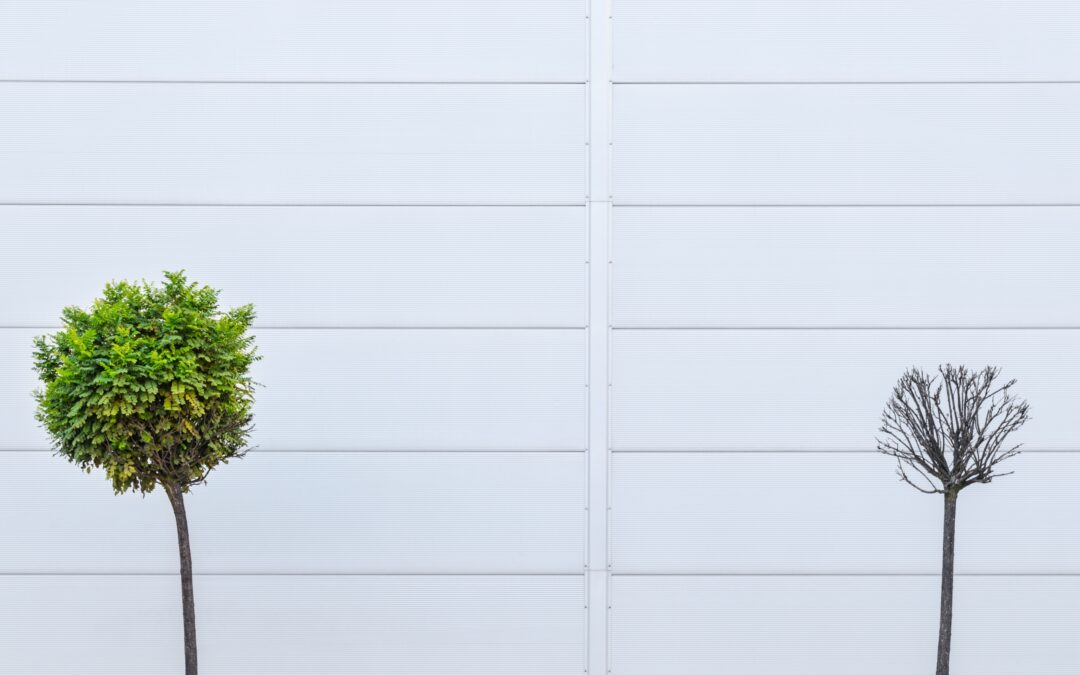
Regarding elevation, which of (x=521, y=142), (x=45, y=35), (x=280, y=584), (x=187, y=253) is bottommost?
(x=280, y=584)

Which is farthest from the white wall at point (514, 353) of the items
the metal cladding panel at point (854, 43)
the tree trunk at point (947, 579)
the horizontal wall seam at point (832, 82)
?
the tree trunk at point (947, 579)

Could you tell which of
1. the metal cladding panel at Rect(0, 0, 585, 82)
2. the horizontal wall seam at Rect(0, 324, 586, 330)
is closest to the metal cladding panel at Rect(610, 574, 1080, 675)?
the horizontal wall seam at Rect(0, 324, 586, 330)

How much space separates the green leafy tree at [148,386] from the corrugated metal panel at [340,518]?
827 millimetres

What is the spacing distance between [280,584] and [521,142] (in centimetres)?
280

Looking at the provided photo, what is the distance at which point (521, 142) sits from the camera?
4.89 meters

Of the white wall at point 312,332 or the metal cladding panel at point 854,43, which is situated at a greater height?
the metal cladding panel at point 854,43

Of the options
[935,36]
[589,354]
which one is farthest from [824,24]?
[589,354]

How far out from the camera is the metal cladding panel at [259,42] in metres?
4.88

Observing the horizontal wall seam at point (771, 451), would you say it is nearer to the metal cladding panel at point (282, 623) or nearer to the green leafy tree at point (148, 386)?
the metal cladding panel at point (282, 623)

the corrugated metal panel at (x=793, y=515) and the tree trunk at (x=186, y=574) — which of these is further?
the corrugated metal panel at (x=793, y=515)

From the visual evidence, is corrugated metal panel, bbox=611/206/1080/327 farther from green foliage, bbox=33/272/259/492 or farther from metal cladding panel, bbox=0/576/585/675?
green foliage, bbox=33/272/259/492

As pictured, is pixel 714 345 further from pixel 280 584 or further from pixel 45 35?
pixel 45 35

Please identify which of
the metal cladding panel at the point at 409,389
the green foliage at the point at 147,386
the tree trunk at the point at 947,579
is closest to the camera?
the green foliage at the point at 147,386

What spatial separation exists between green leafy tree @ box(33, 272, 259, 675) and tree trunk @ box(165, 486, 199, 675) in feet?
0.06
